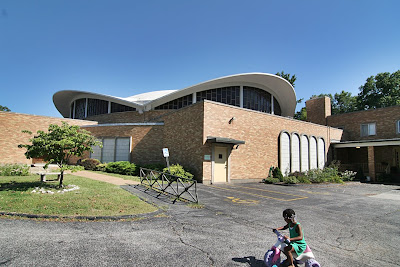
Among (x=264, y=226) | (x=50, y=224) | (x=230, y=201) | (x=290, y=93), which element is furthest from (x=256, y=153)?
(x=290, y=93)

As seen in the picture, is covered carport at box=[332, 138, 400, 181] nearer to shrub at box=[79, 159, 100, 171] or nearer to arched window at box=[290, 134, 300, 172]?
arched window at box=[290, 134, 300, 172]

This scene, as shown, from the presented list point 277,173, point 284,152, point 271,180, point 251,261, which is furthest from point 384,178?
point 251,261

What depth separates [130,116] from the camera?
99.9ft

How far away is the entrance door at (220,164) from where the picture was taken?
15.7 metres

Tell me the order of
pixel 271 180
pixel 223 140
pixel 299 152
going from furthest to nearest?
pixel 299 152 < pixel 271 180 < pixel 223 140

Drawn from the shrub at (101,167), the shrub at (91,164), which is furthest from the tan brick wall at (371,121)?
the shrub at (91,164)

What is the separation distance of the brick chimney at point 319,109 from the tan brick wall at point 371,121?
3.04 feet

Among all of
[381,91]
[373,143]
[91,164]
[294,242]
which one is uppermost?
[381,91]

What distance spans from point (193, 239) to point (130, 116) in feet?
89.4

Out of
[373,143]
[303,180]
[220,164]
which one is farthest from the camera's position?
[373,143]

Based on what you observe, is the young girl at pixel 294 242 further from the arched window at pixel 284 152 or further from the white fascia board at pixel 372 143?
the white fascia board at pixel 372 143

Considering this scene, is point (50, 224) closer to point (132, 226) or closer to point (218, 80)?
point (132, 226)

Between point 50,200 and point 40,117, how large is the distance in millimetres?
20119

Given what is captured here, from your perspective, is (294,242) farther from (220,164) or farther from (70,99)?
(70,99)
